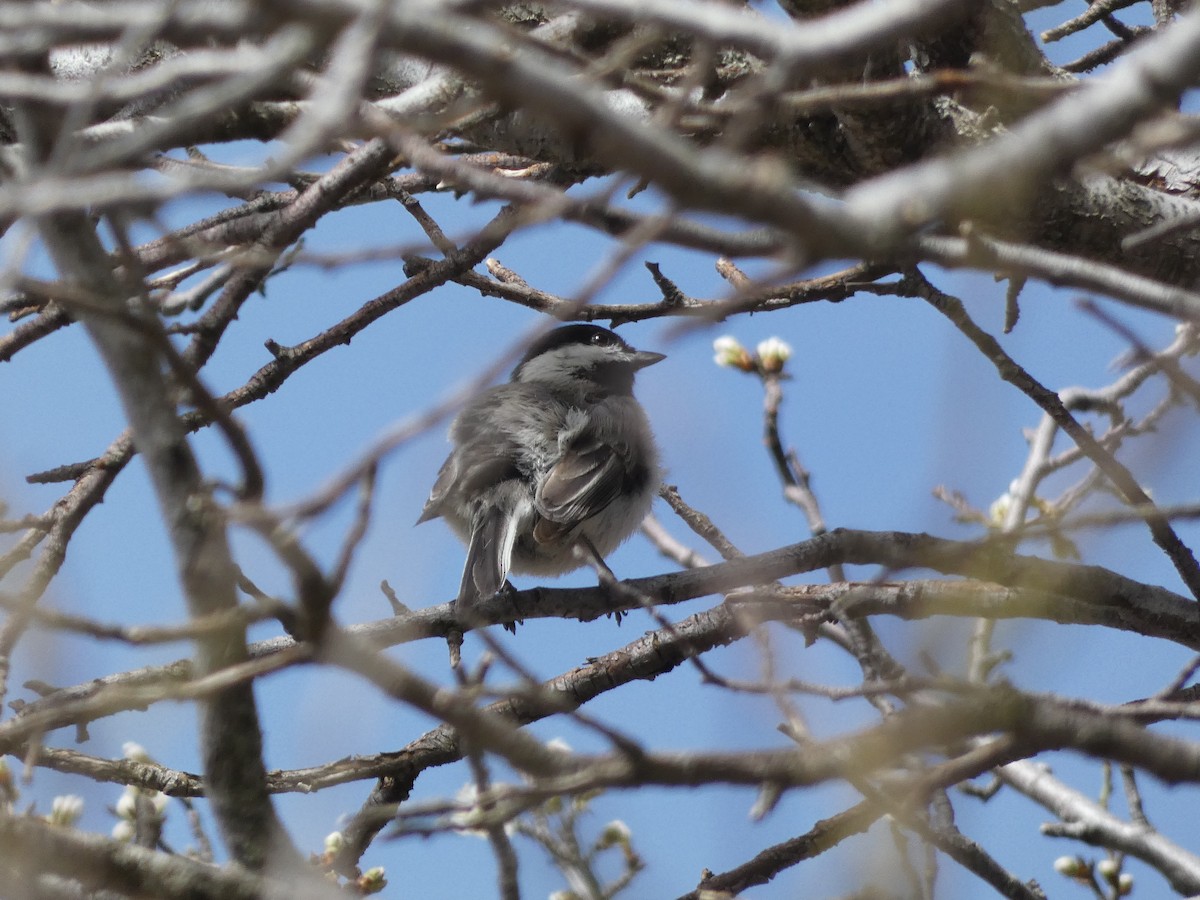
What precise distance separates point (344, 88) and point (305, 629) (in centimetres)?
65

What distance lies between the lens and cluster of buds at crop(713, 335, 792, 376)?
502 cm

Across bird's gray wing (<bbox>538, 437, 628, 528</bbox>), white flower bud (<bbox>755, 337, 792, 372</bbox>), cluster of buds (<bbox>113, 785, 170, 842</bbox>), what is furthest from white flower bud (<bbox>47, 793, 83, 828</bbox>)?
white flower bud (<bbox>755, 337, 792, 372</bbox>)

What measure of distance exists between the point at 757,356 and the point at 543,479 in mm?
1093

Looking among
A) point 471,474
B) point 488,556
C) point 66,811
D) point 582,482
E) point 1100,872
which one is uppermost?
point 471,474

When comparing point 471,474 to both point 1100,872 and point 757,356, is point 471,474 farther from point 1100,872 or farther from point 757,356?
point 1100,872

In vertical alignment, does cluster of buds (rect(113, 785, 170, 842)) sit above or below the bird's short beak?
below

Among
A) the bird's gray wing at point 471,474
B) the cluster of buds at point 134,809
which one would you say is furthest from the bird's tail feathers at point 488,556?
the cluster of buds at point 134,809

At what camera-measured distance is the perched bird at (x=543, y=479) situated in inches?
206

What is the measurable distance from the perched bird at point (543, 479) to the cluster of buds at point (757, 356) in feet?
2.05

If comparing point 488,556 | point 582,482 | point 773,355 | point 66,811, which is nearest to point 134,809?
point 66,811

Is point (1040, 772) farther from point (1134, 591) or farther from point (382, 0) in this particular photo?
point (382, 0)

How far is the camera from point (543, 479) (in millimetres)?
5422

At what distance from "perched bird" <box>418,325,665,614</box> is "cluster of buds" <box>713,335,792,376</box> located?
0.63 m

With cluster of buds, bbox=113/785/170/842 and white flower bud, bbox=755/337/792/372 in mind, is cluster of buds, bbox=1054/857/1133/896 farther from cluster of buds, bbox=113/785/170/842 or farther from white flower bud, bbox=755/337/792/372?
cluster of buds, bbox=113/785/170/842
